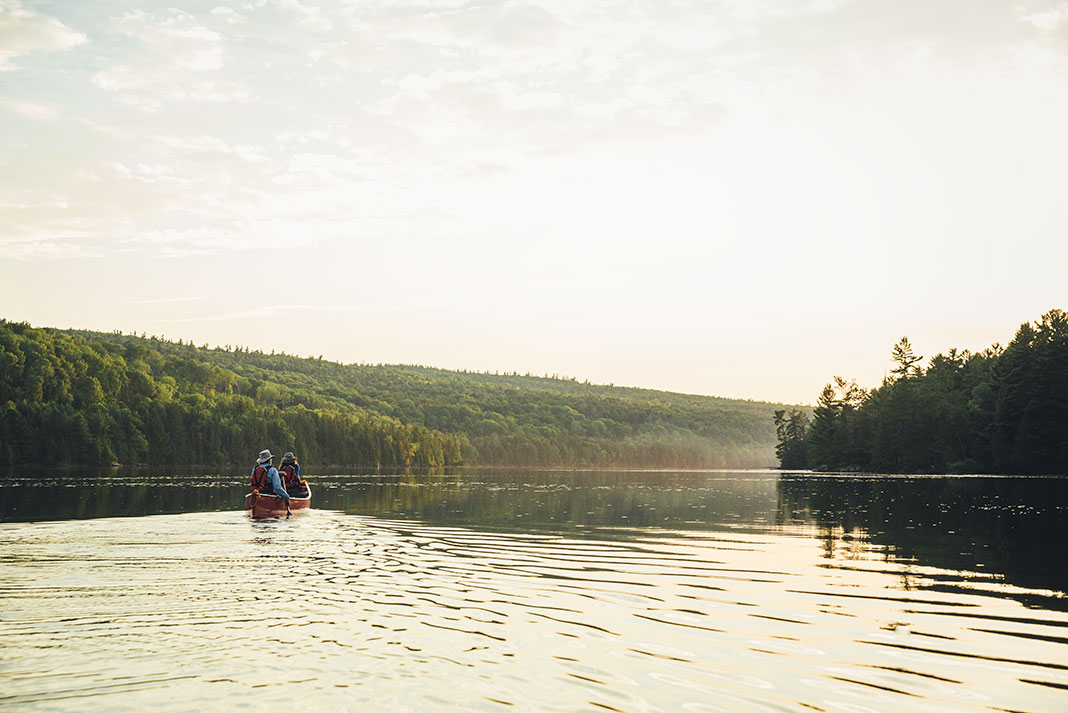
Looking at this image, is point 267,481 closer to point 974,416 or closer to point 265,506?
point 265,506

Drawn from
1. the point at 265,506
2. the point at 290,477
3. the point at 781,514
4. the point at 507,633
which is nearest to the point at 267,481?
the point at 265,506

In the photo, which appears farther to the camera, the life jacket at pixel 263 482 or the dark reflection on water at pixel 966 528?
the life jacket at pixel 263 482

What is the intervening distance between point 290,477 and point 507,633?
3157cm

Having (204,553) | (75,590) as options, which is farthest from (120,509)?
(75,590)

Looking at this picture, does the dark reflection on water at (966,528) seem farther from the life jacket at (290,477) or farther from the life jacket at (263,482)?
the life jacket at (290,477)

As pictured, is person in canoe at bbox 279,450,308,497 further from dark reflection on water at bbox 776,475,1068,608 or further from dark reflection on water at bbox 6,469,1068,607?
dark reflection on water at bbox 776,475,1068,608

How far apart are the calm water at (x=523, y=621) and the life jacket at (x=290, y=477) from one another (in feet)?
25.8

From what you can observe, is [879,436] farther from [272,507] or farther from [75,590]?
[75,590]

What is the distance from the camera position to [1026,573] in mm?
24797

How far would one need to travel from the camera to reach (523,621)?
55.9 feet

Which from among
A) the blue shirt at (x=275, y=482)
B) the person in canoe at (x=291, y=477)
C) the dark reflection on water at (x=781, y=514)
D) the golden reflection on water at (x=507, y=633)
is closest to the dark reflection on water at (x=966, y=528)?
the dark reflection on water at (x=781, y=514)

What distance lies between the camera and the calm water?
473 inches

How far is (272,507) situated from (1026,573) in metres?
30.2

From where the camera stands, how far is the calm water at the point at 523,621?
39.4ft
